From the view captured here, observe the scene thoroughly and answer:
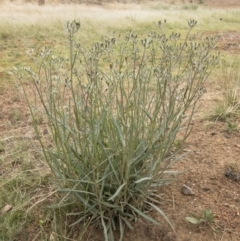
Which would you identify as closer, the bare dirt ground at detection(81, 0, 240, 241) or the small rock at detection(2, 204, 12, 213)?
the bare dirt ground at detection(81, 0, 240, 241)

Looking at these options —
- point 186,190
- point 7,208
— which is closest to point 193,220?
point 186,190

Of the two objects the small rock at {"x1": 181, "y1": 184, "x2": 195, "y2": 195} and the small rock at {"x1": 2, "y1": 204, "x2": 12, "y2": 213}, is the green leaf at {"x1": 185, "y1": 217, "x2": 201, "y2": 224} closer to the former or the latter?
the small rock at {"x1": 181, "y1": 184, "x2": 195, "y2": 195}

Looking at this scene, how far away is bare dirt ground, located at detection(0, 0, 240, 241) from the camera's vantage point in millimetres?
1801

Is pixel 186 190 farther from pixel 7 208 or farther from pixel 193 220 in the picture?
pixel 7 208

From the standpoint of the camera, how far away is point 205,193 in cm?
207

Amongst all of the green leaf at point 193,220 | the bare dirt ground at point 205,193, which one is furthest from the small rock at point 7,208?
the green leaf at point 193,220

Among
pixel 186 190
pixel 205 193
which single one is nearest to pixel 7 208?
pixel 186 190

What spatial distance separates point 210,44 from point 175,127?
20.0 inches

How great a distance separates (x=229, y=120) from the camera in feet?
9.73

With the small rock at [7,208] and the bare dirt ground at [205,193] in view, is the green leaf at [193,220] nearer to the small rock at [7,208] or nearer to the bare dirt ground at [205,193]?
the bare dirt ground at [205,193]

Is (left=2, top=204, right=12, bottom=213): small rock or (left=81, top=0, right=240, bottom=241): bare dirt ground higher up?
(left=81, top=0, right=240, bottom=241): bare dirt ground

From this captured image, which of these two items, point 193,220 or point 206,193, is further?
point 206,193

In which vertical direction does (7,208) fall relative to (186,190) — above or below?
below

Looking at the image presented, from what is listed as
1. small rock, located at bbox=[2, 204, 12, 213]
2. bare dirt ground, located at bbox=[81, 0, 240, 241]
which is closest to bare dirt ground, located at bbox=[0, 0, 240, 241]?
bare dirt ground, located at bbox=[81, 0, 240, 241]
